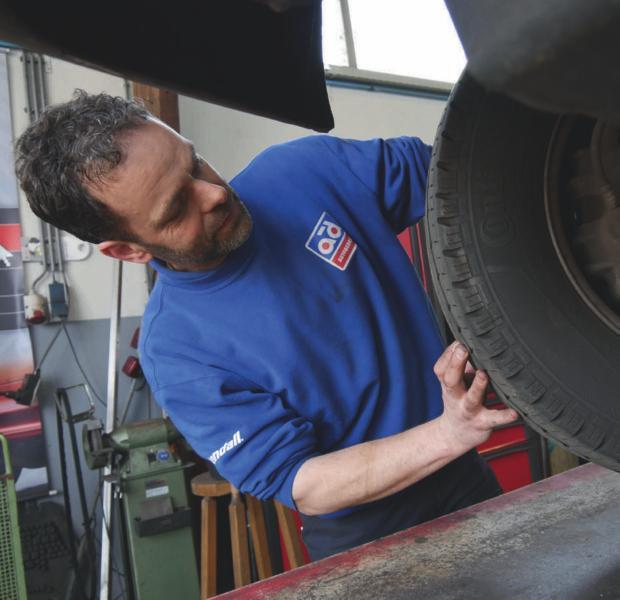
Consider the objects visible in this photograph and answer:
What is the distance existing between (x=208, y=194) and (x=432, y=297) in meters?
1.41

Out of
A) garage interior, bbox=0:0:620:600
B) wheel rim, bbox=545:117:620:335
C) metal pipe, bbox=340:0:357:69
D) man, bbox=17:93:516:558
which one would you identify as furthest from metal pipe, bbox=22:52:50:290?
wheel rim, bbox=545:117:620:335

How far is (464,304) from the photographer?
0.66m

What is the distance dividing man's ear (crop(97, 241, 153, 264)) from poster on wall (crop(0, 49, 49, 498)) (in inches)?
45.1

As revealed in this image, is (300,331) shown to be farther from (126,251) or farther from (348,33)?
(348,33)

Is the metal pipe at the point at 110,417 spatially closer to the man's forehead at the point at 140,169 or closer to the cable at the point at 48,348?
the cable at the point at 48,348

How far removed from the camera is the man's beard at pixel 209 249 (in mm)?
892

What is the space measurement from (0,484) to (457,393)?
1.37 m

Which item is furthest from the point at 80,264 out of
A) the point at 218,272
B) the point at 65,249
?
the point at 218,272

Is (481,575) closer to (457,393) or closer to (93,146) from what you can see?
(457,393)

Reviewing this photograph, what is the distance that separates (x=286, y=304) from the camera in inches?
37.5

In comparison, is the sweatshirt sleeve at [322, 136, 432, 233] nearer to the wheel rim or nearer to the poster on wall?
the wheel rim

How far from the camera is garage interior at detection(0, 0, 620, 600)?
0.62m

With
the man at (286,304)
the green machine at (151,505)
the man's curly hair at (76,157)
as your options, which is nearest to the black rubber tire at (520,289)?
the man at (286,304)

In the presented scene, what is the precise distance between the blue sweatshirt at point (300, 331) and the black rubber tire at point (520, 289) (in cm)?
32
